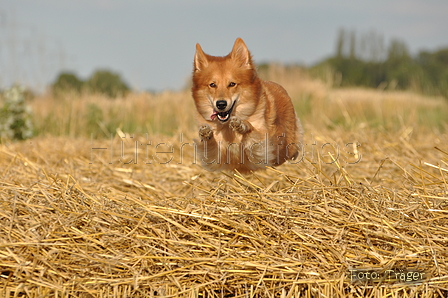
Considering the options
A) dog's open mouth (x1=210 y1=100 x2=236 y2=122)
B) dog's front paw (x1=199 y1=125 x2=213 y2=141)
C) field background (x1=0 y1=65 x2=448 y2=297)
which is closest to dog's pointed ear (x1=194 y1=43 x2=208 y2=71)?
dog's open mouth (x1=210 y1=100 x2=236 y2=122)

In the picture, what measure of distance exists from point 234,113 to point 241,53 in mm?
486

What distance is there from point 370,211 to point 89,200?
6.65 ft

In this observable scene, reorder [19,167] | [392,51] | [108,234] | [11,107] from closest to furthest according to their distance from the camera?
1. [108,234]
2. [19,167]
3. [11,107]
4. [392,51]

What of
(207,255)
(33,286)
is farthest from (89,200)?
(207,255)

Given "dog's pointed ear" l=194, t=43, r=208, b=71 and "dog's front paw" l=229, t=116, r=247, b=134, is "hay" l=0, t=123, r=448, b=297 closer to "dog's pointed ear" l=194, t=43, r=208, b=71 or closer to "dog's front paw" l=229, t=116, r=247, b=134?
"dog's front paw" l=229, t=116, r=247, b=134

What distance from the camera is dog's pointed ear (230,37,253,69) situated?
3.67 m

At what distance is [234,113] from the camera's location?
3738 millimetres

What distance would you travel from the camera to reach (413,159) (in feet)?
17.5

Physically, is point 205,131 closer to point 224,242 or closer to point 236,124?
point 236,124

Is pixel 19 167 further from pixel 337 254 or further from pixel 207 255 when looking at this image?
pixel 337 254

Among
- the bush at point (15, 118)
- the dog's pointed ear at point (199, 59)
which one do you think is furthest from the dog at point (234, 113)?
the bush at point (15, 118)

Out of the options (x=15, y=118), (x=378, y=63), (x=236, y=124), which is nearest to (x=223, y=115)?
(x=236, y=124)

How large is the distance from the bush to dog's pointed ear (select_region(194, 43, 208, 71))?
18.1ft

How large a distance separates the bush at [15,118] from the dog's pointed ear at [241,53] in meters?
5.70
